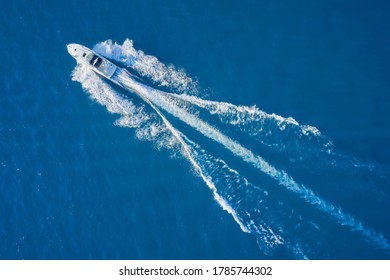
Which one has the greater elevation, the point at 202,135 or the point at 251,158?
the point at 202,135

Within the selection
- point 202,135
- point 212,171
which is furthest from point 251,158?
point 202,135

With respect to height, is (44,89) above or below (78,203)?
above

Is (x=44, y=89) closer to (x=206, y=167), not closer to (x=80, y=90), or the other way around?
(x=80, y=90)

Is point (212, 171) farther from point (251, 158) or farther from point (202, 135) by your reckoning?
point (251, 158)

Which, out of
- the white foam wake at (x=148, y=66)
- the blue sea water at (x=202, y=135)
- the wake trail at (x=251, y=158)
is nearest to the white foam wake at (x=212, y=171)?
the blue sea water at (x=202, y=135)

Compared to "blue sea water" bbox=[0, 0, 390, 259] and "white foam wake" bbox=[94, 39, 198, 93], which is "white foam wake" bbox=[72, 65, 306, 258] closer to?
"blue sea water" bbox=[0, 0, 390, 259]

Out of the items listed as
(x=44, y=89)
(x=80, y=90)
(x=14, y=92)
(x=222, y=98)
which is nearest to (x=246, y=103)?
(x=222, y=98)
